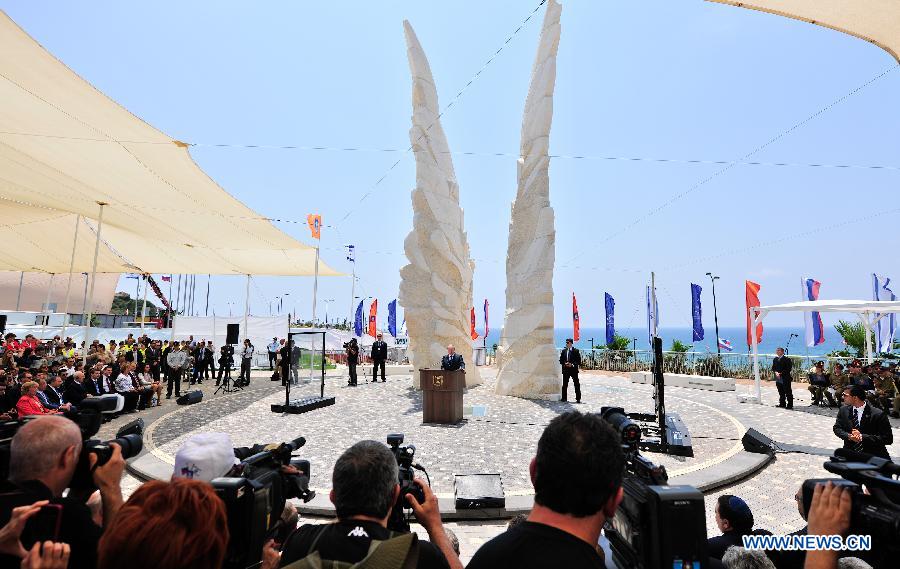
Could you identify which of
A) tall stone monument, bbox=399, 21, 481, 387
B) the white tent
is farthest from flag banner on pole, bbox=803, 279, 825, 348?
tall stone monument, bbox=399, 21, 481, 387

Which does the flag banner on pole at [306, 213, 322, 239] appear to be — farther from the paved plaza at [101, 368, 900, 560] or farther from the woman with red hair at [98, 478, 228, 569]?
the woman with red hair at [98, 478, 228, 569]

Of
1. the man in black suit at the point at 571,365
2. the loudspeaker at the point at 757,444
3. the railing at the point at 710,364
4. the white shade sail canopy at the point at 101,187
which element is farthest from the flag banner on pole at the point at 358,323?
the loudspeaker at the point at 757,444

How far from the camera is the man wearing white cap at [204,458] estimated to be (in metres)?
1.89

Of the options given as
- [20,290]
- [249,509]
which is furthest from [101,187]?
[20,290]

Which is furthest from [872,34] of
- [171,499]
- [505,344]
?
[505,344]

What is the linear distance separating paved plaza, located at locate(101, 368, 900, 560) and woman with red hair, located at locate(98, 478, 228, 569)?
3013 millimetres

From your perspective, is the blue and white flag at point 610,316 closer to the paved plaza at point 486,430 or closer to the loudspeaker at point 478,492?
the paved plaza at point 486,430

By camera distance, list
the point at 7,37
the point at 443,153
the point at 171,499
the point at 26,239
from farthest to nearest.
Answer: the point at 26,239, the point at 443,153, the point at 7,37, the point at 171,499

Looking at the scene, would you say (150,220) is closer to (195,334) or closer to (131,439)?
(195,334)

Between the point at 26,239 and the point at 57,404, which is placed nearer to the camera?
the point at 57,404

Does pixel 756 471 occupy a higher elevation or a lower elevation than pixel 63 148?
lower

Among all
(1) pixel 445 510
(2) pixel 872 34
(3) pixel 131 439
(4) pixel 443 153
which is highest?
(4) pixel 443 153

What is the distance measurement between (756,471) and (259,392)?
11.7m

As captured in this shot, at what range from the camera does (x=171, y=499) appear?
42.8 inches
